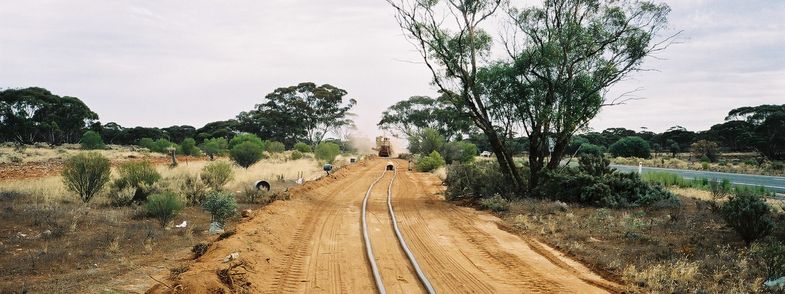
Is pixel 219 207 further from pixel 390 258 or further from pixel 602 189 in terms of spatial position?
pixel 602 189

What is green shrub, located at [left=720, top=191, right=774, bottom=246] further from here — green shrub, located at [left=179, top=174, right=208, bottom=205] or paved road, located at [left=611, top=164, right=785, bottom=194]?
paved road, located at [left=611, top=164, right=785, bottom=194]

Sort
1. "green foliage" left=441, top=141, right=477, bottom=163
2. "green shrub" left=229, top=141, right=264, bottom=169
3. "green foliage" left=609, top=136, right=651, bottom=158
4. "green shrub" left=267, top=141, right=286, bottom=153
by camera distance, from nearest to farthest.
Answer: "green shrub" left=229, top=141, right=264, bottom=169, "green foliage" left=441, top=141, right=477, bottom=163, "green shrub" left=267, top=141, right=286, bottom=153, "green foliage" left=609, top=136, right=651, bottom=158

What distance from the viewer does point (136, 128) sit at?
80438mm

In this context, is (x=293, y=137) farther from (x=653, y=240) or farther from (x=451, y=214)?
(x=653, y=240)

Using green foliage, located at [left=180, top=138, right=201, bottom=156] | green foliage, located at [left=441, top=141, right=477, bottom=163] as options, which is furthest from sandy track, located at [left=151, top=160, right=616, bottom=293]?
green foliage, located at [left=180, top=138, right=201, bottom=156]

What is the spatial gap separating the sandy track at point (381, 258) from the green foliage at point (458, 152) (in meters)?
33.0

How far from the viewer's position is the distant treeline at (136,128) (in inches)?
2327

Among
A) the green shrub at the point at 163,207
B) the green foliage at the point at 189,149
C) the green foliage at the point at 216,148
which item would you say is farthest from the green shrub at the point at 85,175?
the green foliage at the point at 189,149

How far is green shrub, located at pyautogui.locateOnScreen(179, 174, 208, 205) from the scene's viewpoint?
17.6 meters

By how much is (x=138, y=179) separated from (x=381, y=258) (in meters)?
11.7

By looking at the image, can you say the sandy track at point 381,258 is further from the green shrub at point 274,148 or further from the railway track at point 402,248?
the green shrub at point 274,148

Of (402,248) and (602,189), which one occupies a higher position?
(602,189)

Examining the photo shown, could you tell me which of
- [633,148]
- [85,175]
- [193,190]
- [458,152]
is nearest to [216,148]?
[458,152]

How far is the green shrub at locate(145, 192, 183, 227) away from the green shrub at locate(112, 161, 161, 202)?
3.24 meters
